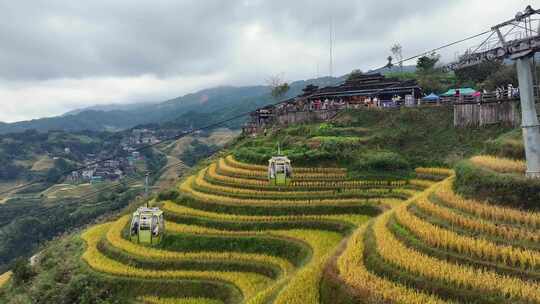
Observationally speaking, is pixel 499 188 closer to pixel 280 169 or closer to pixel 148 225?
pixel 280 169

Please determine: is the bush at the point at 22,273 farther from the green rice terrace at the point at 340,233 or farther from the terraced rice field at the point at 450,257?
the terraced rice field at the point at 450,257

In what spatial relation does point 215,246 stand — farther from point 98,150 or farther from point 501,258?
point 98,150

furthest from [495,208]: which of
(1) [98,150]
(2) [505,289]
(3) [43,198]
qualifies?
(1) [98,150]

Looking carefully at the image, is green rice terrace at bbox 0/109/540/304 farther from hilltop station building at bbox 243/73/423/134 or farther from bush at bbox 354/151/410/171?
hilltop station building at bbox 243/73/423/134

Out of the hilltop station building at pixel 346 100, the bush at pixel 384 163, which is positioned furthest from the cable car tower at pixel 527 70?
the hilltop station building at pixel 346 100

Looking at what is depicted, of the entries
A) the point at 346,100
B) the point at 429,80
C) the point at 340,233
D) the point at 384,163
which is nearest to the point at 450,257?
the point at 340,233
